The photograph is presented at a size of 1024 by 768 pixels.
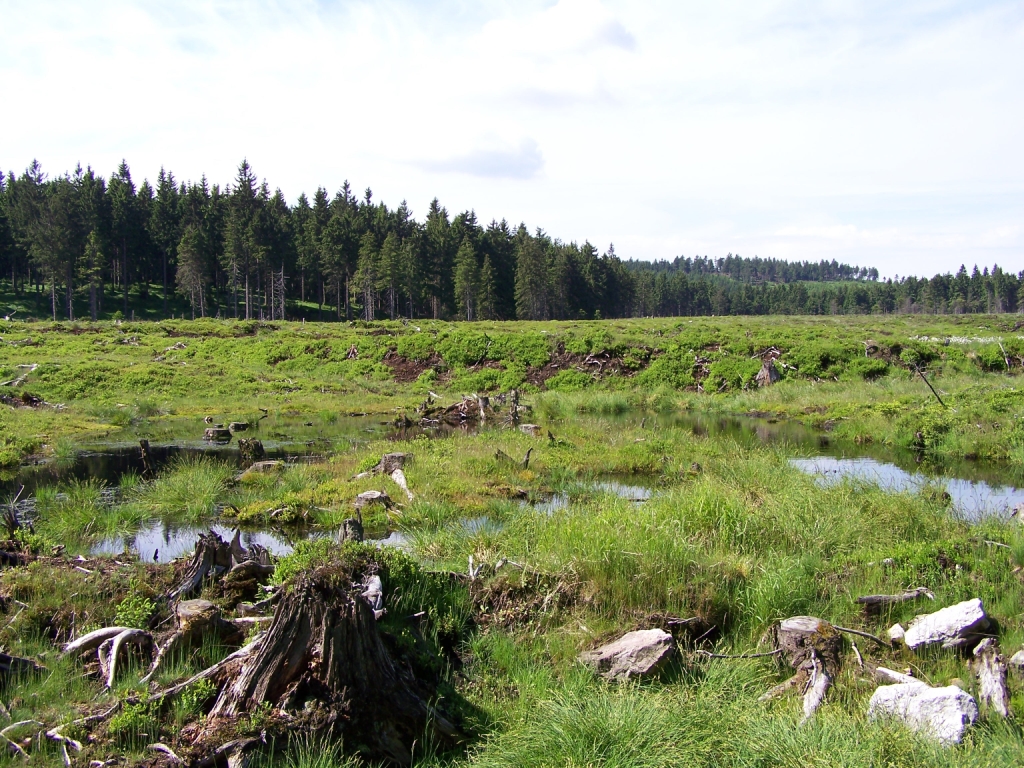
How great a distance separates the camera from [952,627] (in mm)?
6773

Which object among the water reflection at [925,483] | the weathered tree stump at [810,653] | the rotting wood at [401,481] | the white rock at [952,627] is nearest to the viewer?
the weathered tree stump at [810,653]

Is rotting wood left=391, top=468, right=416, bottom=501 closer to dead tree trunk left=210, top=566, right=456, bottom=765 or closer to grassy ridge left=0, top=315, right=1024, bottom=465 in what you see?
dead tree trunk left=210, top=566, right=456, bottom=765

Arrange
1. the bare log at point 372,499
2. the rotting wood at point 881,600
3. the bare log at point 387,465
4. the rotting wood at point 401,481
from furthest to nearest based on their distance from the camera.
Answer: the bare log at point 387,465
the rotting wood at point 401,481
the bare log at point 372,499
the rotting wood at point 881,600

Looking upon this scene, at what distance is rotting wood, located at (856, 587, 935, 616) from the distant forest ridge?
76525 mm

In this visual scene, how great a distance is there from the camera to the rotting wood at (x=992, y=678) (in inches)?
222

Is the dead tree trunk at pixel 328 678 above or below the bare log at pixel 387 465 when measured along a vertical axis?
above

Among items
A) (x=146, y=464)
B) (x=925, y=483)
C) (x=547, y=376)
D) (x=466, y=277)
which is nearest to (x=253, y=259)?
(x=466, y=277)

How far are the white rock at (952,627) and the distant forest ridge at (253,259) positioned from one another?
77325 millimetres

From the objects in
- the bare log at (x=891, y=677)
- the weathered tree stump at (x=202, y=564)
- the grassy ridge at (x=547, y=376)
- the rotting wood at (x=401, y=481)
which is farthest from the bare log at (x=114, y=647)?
the grassy ridge at (x=547, y=376)

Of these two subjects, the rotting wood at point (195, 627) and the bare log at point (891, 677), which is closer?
the bare log at point (891, 677)

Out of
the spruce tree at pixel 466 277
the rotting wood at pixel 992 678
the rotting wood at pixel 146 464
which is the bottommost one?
the rotting wood at pixel 146 464

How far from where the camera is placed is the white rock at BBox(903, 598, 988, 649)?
22.1 ft

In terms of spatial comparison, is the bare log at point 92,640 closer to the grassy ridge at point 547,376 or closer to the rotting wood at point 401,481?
the rotting wood at point 401,481

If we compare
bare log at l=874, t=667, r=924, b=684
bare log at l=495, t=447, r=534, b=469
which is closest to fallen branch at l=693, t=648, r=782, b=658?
bare log at l=874, t=667, r=924, b=684
